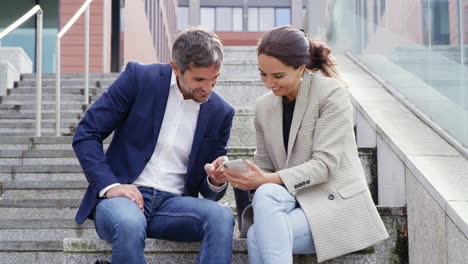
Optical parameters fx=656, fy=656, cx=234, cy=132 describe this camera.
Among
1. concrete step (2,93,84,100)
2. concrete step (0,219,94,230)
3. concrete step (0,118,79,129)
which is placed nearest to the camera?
concrete step (0,219,94,230)

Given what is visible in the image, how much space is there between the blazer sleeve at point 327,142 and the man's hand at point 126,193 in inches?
22.7

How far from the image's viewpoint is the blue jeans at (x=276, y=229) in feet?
8.03

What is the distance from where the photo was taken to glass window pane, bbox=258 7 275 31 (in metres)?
41.2

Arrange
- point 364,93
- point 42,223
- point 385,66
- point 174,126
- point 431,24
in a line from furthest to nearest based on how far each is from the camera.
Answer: point 385,66 → point 364,93 → point 431,24 → point 42,223 → point 174,126

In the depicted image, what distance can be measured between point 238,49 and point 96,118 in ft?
19.3

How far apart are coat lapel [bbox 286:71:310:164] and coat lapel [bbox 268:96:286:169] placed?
53 mm

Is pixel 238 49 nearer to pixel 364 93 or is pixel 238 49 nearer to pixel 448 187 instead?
pixel 364 93

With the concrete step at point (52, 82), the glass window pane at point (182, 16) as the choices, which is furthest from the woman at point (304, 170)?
the glass window pane at point (182, 16)

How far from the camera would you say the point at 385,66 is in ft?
18.0

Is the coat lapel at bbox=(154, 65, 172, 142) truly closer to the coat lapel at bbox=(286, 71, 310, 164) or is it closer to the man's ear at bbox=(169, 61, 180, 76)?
the man's ear at bbox=(169, 61, 180, 76)

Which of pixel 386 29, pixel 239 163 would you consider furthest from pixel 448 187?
pixel 386 29

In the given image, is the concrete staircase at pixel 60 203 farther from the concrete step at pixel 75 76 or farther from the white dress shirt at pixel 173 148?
the concrete step at pixel 75 76

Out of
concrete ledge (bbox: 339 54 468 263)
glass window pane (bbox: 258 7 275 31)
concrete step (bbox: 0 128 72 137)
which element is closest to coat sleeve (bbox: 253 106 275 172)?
concrete ledge (bbox: 339 54 468 263)

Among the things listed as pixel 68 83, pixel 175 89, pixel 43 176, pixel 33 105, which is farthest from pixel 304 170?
pixel 68 83
